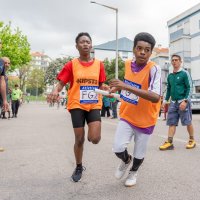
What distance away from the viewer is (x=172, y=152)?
693 cm

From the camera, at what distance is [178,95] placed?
23.8 ft

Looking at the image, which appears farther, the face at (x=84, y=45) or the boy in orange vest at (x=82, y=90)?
the face at (x=84, y=45)

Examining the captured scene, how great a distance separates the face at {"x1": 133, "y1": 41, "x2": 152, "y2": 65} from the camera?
13.3ft

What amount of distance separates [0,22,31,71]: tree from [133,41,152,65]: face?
3722cm

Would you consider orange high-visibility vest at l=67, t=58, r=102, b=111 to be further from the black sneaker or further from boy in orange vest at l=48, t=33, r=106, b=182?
the black sneaker

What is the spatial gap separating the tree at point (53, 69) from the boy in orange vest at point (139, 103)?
85.2 meters

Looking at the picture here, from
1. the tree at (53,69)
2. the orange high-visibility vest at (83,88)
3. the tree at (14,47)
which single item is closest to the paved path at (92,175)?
the orange high-visibility vest at (83,88)

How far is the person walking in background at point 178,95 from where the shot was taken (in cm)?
712

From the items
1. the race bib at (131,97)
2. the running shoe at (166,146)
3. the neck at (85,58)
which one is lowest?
the running shoe at (166,146)

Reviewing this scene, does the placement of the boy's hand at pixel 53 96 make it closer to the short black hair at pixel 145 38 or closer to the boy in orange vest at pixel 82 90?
the boy in orange vest at pixel 82 90

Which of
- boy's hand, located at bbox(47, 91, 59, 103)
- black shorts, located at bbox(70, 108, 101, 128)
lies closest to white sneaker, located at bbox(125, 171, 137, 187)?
black shorts, located at bbox(70, 108, 101, 128)

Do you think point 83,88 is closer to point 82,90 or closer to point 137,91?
point 82,90

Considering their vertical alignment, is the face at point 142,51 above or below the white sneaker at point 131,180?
above

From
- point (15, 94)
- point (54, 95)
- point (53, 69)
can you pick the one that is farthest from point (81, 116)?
point (53, 69)
